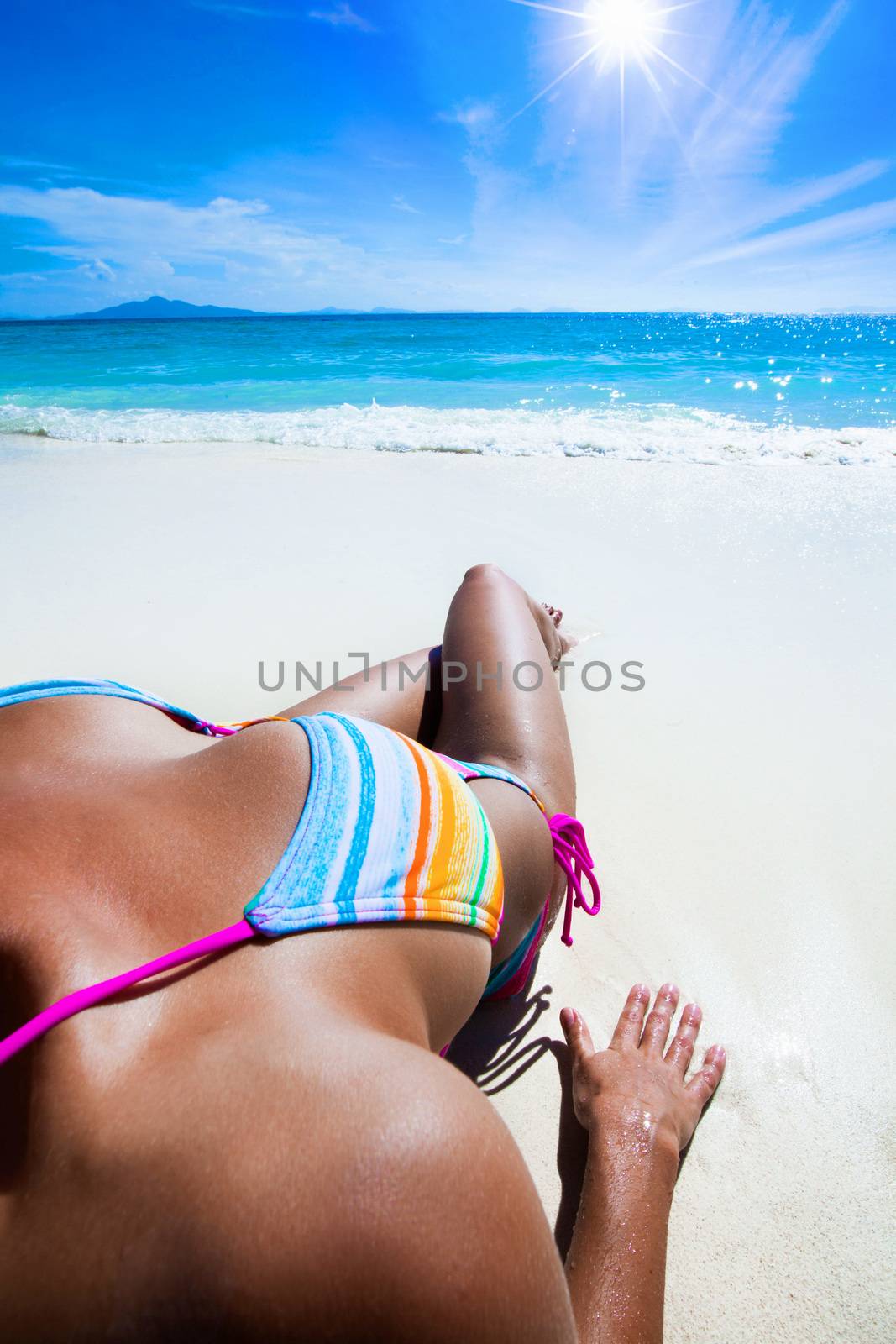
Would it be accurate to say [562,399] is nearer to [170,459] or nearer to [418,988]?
[170,459]

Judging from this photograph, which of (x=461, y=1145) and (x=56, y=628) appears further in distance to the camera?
(x=56, y=628)

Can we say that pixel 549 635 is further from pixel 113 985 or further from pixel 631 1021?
pixel 113 985

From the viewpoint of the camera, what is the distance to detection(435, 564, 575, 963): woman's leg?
1212 millimetres

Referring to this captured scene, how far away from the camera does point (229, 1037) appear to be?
25.7 inches

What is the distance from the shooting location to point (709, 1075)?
133 centimetres

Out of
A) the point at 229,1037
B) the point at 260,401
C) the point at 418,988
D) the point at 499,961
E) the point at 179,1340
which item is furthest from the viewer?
the point at 260,401

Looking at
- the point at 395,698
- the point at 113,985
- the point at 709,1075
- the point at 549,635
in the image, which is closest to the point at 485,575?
the point at 549,635

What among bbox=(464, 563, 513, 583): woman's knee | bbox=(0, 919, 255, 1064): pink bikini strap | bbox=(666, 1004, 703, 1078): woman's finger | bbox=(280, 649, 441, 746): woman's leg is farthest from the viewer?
bbox=(464, 563, 513, 583): woman's knee

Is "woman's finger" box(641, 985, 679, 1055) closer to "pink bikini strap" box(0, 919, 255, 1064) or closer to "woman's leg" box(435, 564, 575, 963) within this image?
"woman's leg" box(435, 564, 575, 963)

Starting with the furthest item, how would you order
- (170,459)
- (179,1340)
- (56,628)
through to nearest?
(170,459) < (56,628) < (179,1340)

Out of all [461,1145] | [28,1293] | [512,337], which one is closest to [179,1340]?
[28,1293]

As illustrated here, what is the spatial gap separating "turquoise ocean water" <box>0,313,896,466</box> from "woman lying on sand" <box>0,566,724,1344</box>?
5.17 meters

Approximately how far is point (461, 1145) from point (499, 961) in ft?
2.18

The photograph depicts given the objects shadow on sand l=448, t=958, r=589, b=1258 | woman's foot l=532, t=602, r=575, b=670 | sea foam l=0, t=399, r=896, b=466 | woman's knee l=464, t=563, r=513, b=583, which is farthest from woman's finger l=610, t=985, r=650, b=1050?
sea foam l=0, t=399, r=896, b=466
